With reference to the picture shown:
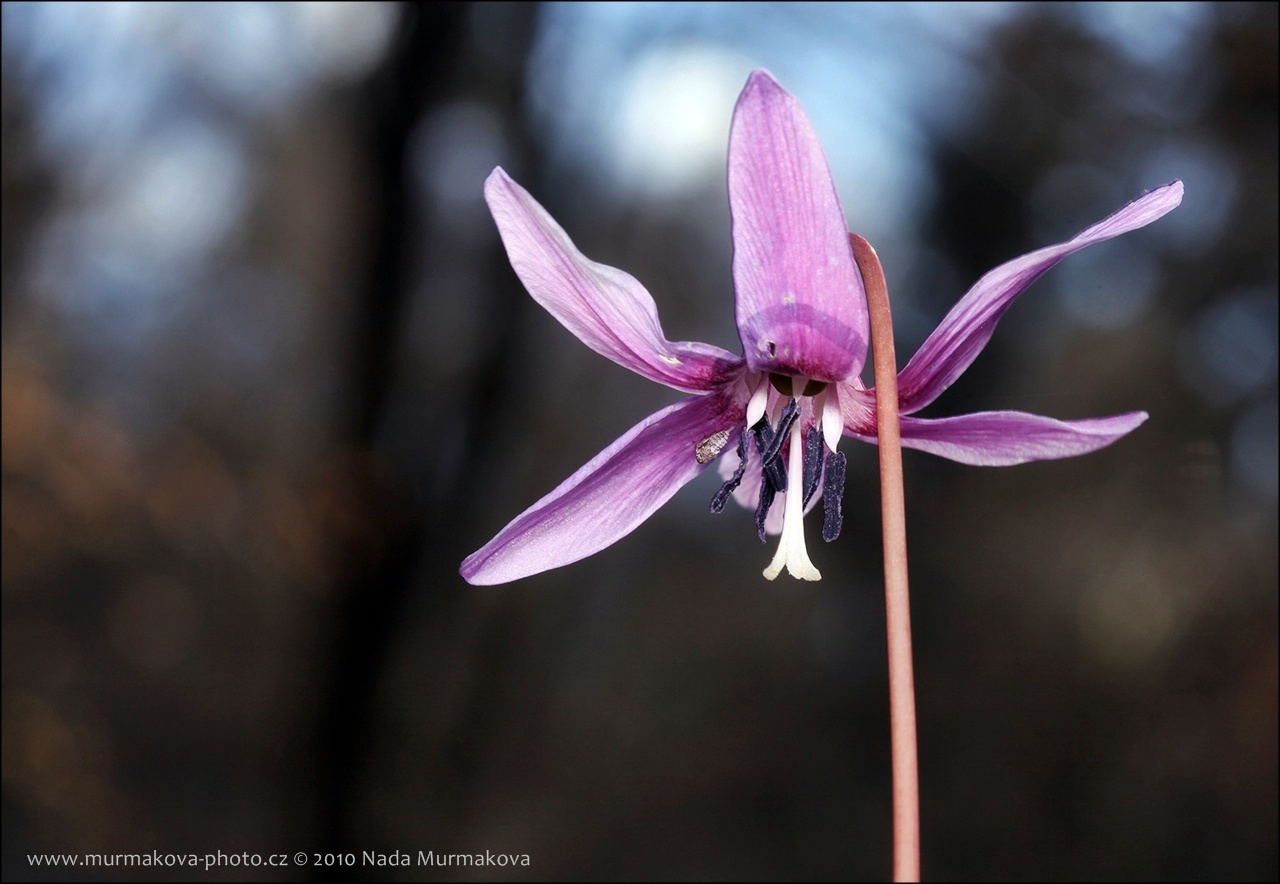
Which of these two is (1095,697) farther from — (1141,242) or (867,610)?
(1141,242)

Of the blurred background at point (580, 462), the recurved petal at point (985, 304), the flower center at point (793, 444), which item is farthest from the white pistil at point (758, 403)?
the blurred background at point (580, 462)

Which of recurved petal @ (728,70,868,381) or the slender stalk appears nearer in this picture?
the slender stalk

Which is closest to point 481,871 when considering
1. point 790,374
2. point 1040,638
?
point 1040,638

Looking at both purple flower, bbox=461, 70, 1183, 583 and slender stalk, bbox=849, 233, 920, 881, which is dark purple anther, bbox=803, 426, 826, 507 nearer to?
purple flower, bbox=461, 70, 1183, 583

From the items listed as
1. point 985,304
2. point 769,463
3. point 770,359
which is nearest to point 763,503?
point 769,463

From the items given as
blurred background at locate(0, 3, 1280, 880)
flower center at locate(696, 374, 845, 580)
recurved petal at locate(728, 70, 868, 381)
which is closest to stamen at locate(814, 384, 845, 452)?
flower center at locate(696, 374, 845, 580)

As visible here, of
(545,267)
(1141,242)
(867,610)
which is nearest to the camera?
(545,267)
